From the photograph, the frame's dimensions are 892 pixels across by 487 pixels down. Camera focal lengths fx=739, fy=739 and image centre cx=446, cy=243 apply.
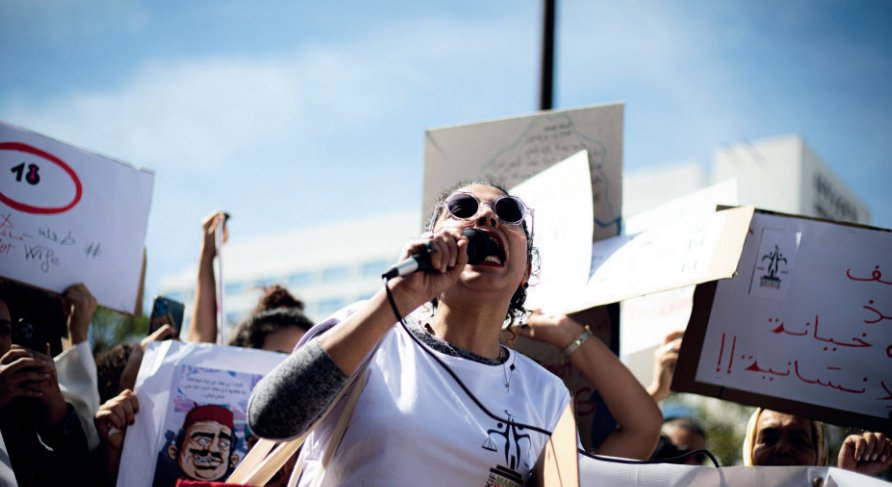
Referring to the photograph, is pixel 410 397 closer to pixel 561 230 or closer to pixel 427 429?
pixel 427 429

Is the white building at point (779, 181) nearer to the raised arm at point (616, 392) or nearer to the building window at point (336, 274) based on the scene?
the raised arm at point (616, 392)

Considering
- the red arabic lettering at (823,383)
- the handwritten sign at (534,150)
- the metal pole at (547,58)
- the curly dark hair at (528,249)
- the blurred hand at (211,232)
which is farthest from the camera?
the metal pole at (547,58)

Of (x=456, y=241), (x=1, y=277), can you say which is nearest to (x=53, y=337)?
(x=1, y=277)

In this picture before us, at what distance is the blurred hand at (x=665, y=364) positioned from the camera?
302cm

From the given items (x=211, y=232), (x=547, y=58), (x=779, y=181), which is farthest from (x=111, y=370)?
(x=779, y=181)

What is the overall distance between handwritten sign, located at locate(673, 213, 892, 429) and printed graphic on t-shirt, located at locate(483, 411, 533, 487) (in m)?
1.05

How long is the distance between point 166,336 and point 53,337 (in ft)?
1.25

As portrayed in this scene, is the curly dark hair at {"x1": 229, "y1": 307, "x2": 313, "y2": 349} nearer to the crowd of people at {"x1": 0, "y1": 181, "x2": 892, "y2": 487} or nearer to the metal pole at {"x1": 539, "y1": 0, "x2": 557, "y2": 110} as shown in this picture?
the crowd of people at {"x1": 0, "y1": 181, "x2": 892, "y2": 487}

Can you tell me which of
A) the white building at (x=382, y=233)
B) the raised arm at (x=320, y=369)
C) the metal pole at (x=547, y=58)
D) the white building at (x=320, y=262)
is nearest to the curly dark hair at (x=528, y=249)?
the raised arm at (x=320, y=369)

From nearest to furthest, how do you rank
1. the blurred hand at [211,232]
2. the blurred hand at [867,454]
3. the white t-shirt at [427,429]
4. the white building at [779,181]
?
1. the white t-shirt at [427,429]
2. the blurred hand at [867,454]
3. the blurred hand at [211,232]
4. the white building at [779,181]

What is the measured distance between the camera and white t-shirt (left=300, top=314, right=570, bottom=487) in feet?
5.15

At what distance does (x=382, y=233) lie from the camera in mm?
50406

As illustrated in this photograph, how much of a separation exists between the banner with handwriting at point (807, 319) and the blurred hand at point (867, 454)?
0.09m

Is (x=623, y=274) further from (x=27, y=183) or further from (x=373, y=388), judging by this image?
(x=27, y=183)
